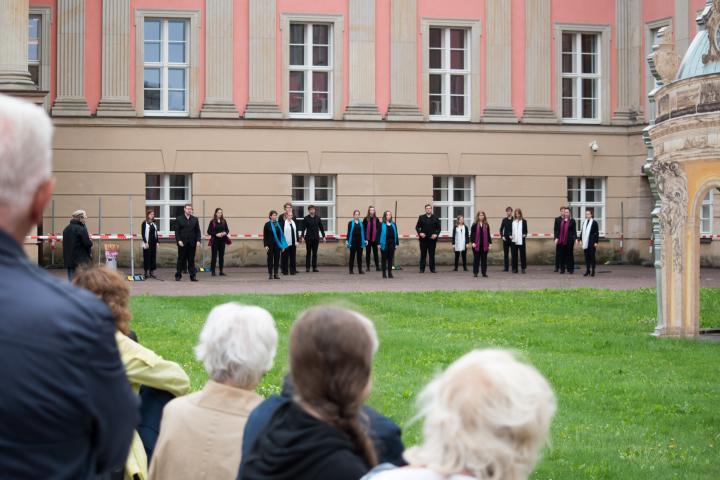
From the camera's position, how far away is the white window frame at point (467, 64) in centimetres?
3925

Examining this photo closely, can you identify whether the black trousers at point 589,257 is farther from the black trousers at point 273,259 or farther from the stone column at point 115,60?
the stone column at point 115,60

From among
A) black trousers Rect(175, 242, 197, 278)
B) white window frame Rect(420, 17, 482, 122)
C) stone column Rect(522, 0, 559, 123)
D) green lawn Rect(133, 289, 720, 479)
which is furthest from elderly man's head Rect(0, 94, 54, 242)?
stone column Rect(522, 0, 559, 123)

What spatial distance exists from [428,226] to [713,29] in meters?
19.3

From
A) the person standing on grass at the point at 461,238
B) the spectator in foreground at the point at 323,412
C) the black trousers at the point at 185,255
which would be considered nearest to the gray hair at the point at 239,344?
the spectator in foreground at the point at 323,412

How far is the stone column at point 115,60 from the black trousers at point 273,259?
7.14 meters

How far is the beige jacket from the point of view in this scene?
4.92m

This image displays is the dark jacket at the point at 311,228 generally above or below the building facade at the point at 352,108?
below

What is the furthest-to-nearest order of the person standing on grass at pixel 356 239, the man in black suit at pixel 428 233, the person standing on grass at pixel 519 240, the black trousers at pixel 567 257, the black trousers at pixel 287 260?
the man in black suit at pixel 428 233, the person standing on grass at pixel 519 240, the black trousers at pixel 567 257, the person standing on grass at pixel 356 239, the black trousers at pixel 287 260

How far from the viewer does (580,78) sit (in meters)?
40.7

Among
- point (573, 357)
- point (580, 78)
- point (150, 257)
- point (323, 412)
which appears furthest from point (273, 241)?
point (323, 412)

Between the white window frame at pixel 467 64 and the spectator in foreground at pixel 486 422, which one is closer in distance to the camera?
the spectator in foreground at pixel 486 422

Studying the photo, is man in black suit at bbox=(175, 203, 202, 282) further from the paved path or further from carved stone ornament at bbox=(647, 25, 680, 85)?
carved stone ornament at bbox=(647, 25, 680, 85)

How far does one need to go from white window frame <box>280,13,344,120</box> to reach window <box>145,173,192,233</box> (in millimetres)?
3760

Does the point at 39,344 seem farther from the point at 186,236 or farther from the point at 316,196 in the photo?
the point at 316,196
